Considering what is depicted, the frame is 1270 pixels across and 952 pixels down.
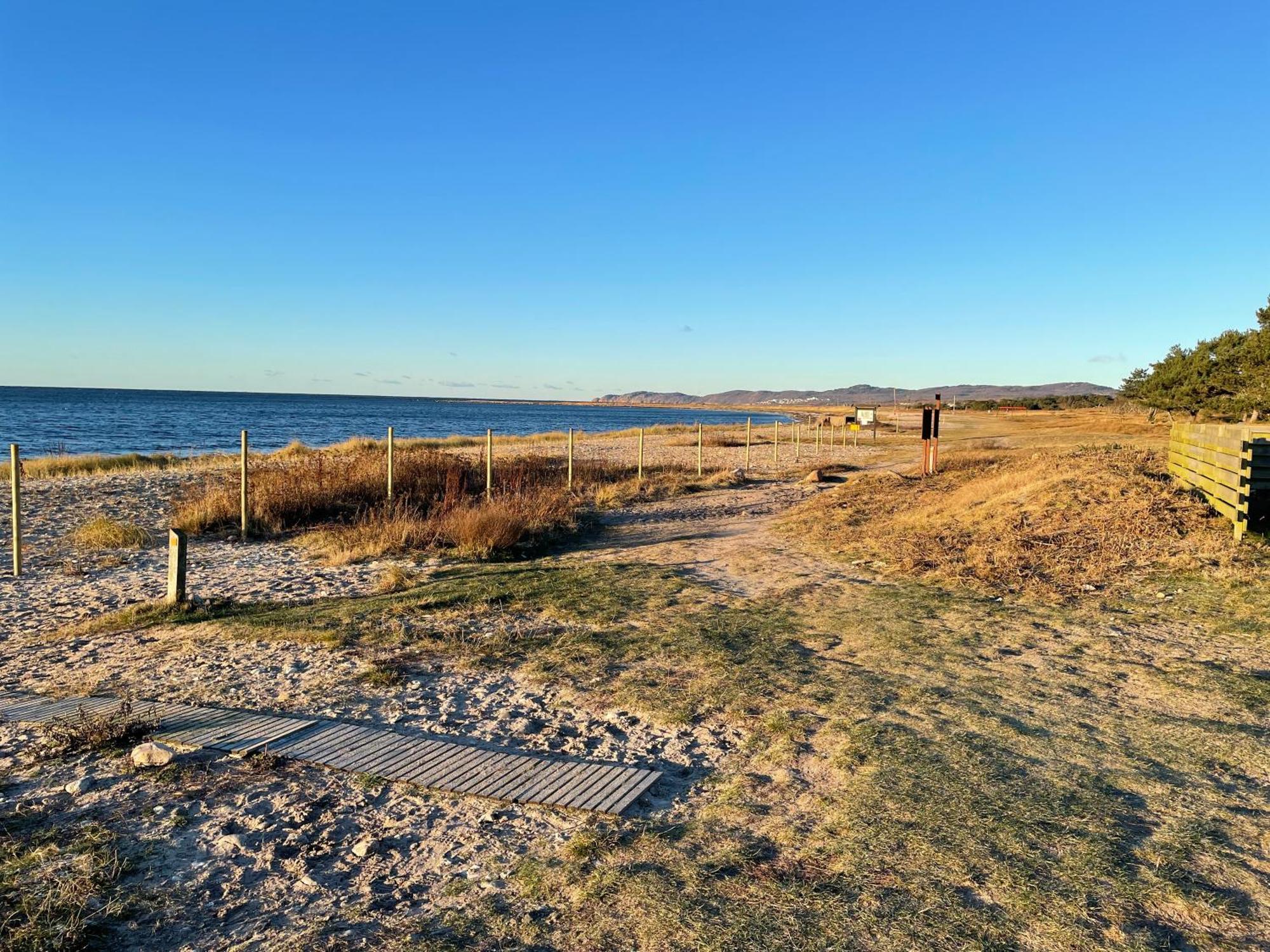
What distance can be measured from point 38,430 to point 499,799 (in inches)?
2454

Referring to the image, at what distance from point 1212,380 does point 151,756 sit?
2234 inches

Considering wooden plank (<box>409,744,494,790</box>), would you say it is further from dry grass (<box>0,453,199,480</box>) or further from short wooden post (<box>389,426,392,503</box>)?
dry grass (<box>0,453,199,480</box>)

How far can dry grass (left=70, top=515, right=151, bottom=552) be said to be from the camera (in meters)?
11.6

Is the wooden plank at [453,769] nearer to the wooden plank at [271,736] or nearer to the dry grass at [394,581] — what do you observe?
the wooden plank at [271,736]

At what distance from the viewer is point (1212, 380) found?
4750 cm

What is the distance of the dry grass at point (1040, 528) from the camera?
9062 millimetres

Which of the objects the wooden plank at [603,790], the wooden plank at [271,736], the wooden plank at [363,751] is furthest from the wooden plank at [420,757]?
the wooden plank at [603,790]

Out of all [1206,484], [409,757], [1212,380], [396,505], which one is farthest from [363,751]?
[1212,380]

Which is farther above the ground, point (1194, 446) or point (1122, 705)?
point (1194, 446)

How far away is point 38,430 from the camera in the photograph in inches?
2090

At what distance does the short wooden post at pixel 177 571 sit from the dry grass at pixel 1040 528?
7.75 metres

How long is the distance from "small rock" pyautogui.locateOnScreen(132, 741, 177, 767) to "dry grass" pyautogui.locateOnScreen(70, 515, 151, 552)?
8.64 m

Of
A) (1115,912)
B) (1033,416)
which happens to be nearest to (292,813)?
(1115,912)

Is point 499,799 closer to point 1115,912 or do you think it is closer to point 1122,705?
point 1115,912
